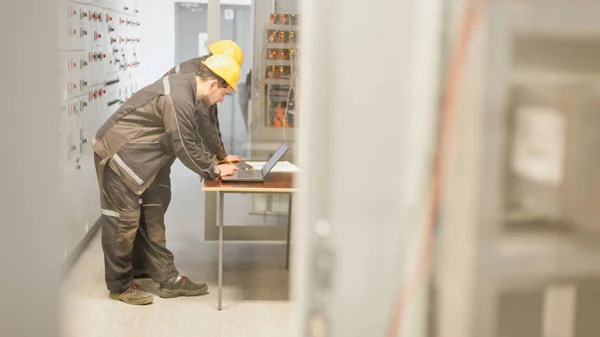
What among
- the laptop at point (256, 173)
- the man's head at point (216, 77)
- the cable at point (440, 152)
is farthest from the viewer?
the man's head at point (216, 77)

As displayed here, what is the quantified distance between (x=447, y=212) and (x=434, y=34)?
31 centimetres

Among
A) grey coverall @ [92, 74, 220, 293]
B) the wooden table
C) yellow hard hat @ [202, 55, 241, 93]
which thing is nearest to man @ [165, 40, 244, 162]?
grey coverall @ [92, 74, 220, 293]

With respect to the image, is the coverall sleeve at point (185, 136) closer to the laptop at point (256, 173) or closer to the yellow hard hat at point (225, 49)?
the laptop at point (256, 173)

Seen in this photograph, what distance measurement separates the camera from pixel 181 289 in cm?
425

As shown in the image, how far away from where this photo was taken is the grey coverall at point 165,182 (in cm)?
423

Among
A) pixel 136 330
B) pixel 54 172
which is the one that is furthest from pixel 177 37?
pixel 54 172

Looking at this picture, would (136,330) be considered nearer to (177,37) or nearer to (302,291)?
(302,291)

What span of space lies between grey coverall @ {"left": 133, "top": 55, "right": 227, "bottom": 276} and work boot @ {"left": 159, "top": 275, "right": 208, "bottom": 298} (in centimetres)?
19

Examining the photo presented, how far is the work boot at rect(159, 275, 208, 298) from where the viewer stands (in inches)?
167

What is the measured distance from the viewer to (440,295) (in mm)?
1335

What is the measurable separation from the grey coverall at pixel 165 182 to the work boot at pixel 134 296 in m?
0.24

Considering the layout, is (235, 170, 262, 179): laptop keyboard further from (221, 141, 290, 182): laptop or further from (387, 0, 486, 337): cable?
(387, 0, 486, 337): cable

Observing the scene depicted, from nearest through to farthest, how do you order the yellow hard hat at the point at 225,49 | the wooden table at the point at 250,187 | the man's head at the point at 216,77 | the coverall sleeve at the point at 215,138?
1. the wooden table at the point at 250,187
2. the man's head at the point at 216,77
3. the coverall sleeve at the point at 215,138
4. the yellow hard hat at the point at 225,49

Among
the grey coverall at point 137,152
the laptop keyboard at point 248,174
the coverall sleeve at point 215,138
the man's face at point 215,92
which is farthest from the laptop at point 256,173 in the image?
the man's face at point 215,92
